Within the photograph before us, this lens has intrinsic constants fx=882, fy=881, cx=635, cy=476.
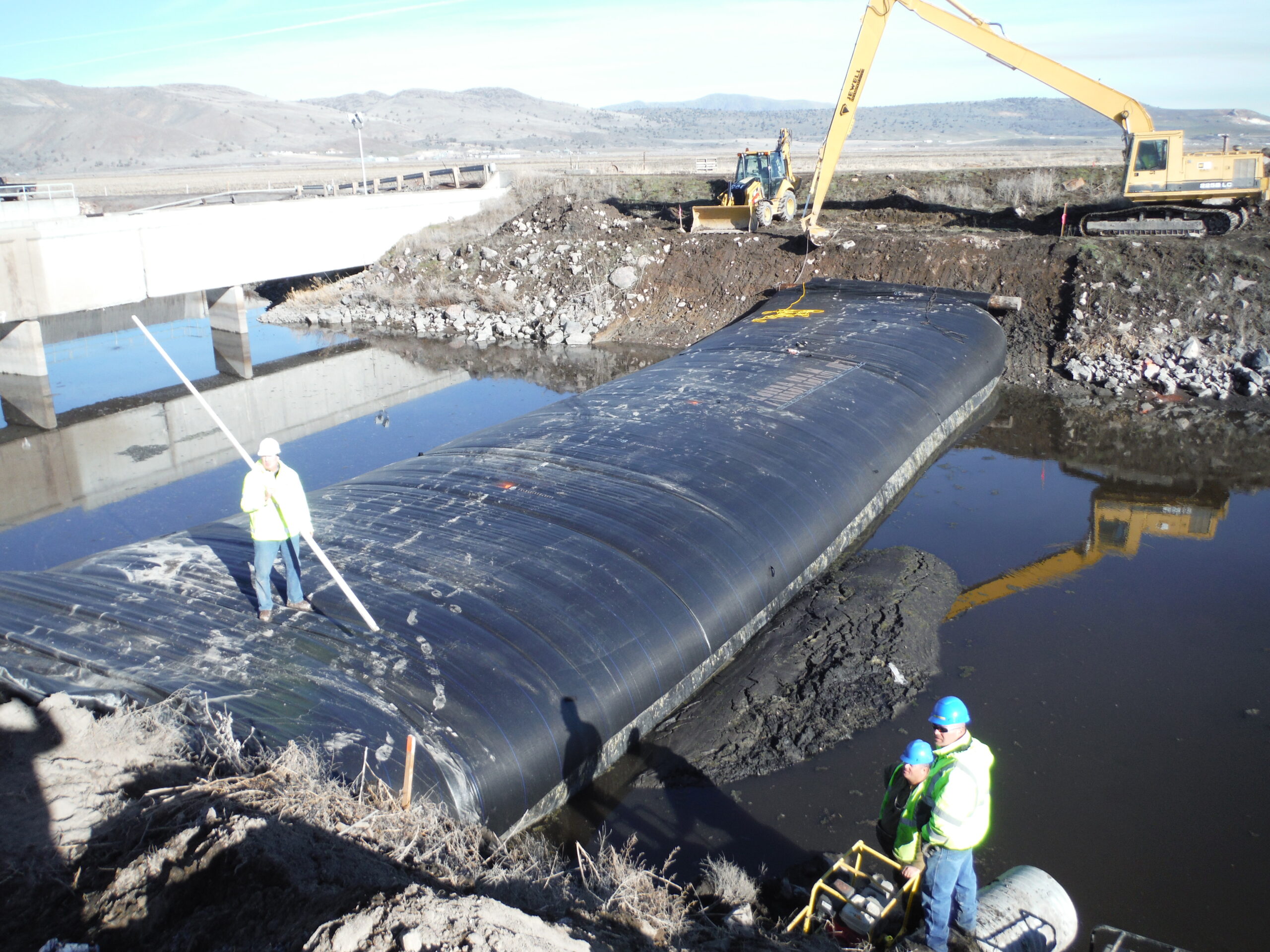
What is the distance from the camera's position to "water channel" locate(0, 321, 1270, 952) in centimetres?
687

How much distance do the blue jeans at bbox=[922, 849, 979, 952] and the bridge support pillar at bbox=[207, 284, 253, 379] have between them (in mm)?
22703

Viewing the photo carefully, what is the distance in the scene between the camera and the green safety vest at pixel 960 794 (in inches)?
177

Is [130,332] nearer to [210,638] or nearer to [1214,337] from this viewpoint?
[210,638]

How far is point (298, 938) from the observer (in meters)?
3.88

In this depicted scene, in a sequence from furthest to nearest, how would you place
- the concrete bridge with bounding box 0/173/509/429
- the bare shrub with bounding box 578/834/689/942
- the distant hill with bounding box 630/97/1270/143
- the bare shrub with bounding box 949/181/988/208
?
the distant hill with bounding box 630/97/1270/143
the bare shrub with bounding box 949/181/988/208
the concrete bridge with bounding box 0/173/509/429
the bare shrub with bounding box 578/834/689/942

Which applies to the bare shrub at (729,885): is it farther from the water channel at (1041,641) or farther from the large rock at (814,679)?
the large rock at (814,679)

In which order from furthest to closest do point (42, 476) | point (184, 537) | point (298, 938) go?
point (42, 476) < point (184, 537) < point (298, 938)

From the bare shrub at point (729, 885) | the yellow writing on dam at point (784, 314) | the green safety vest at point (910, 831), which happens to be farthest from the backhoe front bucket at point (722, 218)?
the green safety vest at point (910, 831)

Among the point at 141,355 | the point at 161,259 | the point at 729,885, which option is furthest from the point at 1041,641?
the point at 141,355

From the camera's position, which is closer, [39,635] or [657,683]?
[39,635]

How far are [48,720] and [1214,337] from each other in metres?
22.3

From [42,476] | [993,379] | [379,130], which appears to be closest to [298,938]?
[42,476]

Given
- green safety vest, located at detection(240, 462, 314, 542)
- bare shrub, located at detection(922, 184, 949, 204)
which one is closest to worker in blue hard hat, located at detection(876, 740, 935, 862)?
green safety vest, located at detection(240, 462, 314, 542)

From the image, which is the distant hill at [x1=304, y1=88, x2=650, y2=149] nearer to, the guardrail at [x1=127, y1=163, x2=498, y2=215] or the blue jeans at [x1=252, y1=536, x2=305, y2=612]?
the guardrail at [x1=127, y1=163, x2=498, y2=215]
